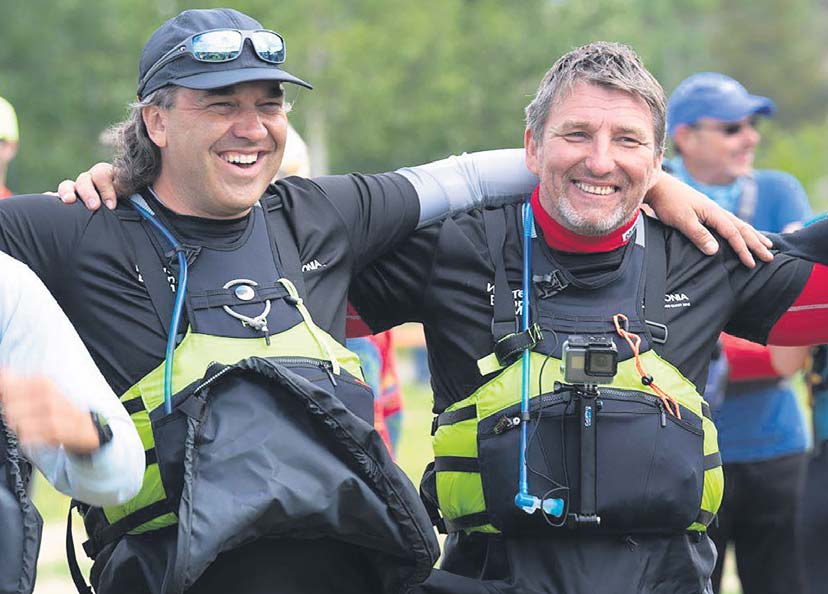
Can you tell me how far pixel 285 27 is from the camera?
3344cm

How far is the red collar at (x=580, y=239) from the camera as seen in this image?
4371 millimetres

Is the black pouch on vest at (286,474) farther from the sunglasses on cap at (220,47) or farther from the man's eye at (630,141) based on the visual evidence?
the man's eye at (630,141)

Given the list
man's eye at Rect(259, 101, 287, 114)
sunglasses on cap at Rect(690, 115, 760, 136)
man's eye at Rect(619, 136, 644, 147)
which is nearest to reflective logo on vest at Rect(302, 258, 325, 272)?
man's eye at Rect(259, 101, 287, 114)

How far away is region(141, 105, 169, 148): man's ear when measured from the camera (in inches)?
161

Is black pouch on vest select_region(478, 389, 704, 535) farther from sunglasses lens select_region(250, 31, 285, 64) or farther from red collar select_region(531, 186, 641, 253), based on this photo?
sunglasses lens select_region(250, 31, 285, 64)

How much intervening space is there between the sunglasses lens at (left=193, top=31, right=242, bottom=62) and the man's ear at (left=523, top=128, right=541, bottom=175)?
A: 102 cm

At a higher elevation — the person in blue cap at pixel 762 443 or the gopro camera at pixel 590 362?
the gopro camera at pixel 590 362

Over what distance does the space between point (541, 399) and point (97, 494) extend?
4.90 ft

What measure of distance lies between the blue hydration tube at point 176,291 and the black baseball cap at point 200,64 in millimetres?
347

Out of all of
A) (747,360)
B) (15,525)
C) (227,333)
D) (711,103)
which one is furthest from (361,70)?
(15,525)

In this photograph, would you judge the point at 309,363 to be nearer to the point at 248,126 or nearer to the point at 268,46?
the point at 248,126

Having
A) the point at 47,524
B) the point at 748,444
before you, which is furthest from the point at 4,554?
the point at 47,524

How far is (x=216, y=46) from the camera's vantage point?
398 centimetres

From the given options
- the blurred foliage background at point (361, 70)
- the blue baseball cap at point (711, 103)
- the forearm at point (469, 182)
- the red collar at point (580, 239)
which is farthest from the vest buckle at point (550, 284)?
the blurred foliage background at point (361, 70)
